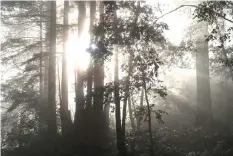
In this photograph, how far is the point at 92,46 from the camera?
49.0 feet

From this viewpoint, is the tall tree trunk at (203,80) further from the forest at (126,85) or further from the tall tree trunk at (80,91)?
the tall tree trunk at (80,91)

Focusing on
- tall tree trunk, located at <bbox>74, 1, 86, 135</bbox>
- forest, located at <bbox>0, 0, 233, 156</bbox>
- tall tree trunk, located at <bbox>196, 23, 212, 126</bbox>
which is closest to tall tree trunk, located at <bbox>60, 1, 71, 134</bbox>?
forest, located at <bbox>0, 0, 233, 156</bbox>

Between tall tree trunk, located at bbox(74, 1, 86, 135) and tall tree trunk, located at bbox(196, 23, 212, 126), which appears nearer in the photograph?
tall tree trunk, located at bbox(74, 1, 86, 135)

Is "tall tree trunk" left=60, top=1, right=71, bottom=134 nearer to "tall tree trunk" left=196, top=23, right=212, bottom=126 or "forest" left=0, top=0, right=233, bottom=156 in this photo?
"forest" left=0, top=0, right=233, bottom=156

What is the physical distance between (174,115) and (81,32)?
9.83 m

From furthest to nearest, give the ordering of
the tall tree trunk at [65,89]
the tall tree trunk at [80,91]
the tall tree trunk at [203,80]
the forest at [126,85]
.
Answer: the tall tree trunk at [203,80], the tall tree trunk at [65,89], the tall tree trunk at [80,91], the forest at [126,85]

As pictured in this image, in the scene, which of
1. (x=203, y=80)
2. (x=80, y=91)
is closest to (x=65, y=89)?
(x=80, y=91)

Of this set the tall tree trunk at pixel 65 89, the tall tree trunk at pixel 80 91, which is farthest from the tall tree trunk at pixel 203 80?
the tall tree trunk at pixel 65 89

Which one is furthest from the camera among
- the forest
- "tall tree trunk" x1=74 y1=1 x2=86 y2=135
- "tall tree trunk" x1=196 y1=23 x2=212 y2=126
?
"tall tree trunk" x1=196 y1=23 x2=212 y2=126

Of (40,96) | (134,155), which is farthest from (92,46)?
(40,96)

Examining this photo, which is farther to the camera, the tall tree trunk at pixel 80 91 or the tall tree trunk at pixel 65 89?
the tall tree trunk at pixel 65 89

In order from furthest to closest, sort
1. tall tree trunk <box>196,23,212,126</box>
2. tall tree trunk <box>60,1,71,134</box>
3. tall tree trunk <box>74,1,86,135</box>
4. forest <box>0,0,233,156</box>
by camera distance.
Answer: tall tree trunk <box>196,23,212,126</box>, tall tree trunk <box>60,1,71,134</box>, tall tree trunk <box>74,1,86,135</box>, forest <box>0,0,233,156</box>

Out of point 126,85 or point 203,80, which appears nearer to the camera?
point 126,85

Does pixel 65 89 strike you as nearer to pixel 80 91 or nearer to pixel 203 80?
pixel 80 91
